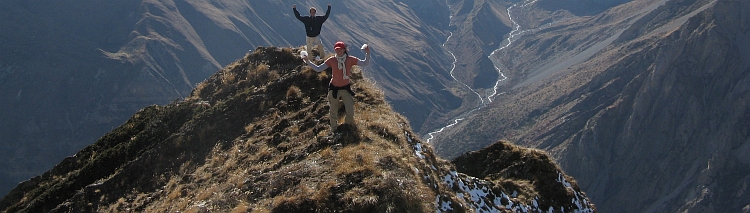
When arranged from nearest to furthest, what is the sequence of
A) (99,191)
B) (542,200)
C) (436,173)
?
(436,173) → (99,191) → (542,200)

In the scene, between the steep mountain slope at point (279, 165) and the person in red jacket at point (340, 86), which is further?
the person in red jacket at point (340, 86)

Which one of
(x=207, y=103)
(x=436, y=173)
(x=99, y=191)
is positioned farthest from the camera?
(x=207, y=103)

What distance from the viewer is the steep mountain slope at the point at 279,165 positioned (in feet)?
47.5

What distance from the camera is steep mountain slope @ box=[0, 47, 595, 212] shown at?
47.5 ft

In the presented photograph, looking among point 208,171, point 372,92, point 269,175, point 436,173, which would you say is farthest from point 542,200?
point 208,171

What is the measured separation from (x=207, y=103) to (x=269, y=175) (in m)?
8.67

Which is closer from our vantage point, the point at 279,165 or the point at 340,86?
the point at 279,165

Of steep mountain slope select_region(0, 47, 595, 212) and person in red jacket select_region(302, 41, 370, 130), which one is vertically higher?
person in red jacket select_region(302, 41, 370, 130)

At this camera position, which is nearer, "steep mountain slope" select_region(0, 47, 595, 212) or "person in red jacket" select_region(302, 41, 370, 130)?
"steep mountain slope" select_region(0, 47, 595, 212)

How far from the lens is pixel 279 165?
659 inches

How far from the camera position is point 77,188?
20.2 meters

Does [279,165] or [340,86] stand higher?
[340,86]

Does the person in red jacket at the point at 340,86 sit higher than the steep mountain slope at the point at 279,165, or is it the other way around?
the person in red jacket at the point at 340,86

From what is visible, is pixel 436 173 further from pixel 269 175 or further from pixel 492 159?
pixel 492 159
